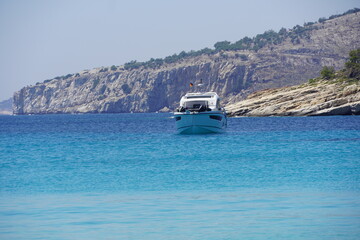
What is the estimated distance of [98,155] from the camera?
40125mm

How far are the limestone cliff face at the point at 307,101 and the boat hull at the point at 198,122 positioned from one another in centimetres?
5363

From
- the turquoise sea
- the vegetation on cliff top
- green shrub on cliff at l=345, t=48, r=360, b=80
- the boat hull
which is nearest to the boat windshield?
the boat hull

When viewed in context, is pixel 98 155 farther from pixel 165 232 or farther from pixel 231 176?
pixel 165 232

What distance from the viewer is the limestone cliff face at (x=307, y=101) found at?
10906 centimetres

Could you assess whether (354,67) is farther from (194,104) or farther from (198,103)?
(194,104)

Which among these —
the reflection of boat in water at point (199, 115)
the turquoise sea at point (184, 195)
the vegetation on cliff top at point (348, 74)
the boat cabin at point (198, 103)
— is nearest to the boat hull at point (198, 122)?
the reflection of boat in water at point (199, 115)

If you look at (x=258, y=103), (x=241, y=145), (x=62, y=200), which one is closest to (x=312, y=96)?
(x=258, y=103)

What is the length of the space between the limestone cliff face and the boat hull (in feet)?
176

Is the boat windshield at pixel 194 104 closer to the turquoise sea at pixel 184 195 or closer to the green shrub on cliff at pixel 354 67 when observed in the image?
the turquoise sea at pixel 184 195

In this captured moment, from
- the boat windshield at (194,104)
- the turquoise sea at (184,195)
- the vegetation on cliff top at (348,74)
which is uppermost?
the vegetation on cliff top at (348,74)

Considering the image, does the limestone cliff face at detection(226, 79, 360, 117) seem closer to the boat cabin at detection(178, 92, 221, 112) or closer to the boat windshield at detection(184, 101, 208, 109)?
the boat cabin at detection(178, 92, 221, 112)

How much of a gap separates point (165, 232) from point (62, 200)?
6.88 metres

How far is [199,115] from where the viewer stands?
2370 inches

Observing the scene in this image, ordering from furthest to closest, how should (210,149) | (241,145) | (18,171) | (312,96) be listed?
(312,96)
(241,145)
(210,149)
(18,171)
